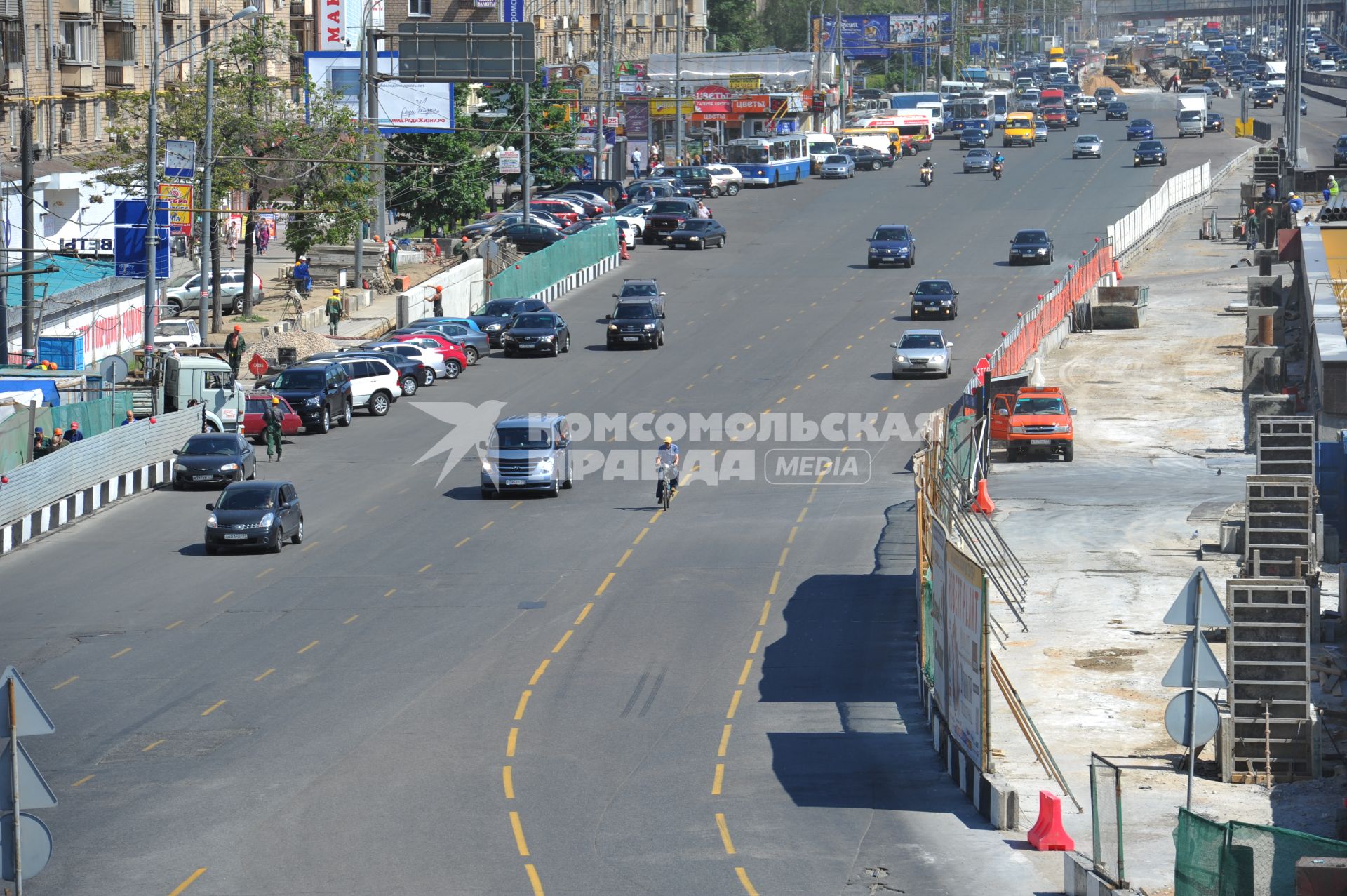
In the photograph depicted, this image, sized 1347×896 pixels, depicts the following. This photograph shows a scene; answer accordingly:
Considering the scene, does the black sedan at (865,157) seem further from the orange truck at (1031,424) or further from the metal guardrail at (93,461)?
the metal guardrail at (93,461)

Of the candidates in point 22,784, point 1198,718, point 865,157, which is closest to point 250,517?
point 1198,718

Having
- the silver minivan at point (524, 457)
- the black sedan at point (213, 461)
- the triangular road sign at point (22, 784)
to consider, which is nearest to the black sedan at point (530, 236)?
the black sedan at point (213, 461)

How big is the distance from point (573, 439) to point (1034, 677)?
2080 centimetres

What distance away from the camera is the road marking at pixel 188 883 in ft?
59.9

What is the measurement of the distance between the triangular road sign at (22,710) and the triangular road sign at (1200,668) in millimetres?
9378

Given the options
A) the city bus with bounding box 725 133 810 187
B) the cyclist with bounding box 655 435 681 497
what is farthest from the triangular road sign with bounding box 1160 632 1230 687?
the city bus with bounding box 725 133 810 187

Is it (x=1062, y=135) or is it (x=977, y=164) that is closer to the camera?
(x=977, y=164)


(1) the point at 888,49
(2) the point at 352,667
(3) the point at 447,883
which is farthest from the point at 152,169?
(1) the point at 888,49

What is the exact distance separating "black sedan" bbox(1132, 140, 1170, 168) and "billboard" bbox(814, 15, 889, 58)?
63983mm

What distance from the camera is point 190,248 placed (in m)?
72.4

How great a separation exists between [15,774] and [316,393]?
34.9 metres

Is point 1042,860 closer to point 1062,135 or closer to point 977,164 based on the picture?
point 977,164

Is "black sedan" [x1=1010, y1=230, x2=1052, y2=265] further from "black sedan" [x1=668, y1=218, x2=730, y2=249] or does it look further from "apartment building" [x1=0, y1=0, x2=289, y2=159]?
"apartment building" [x1=0, y1=0, x2=289, y2=159]

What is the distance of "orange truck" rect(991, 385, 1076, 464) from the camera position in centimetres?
4459
